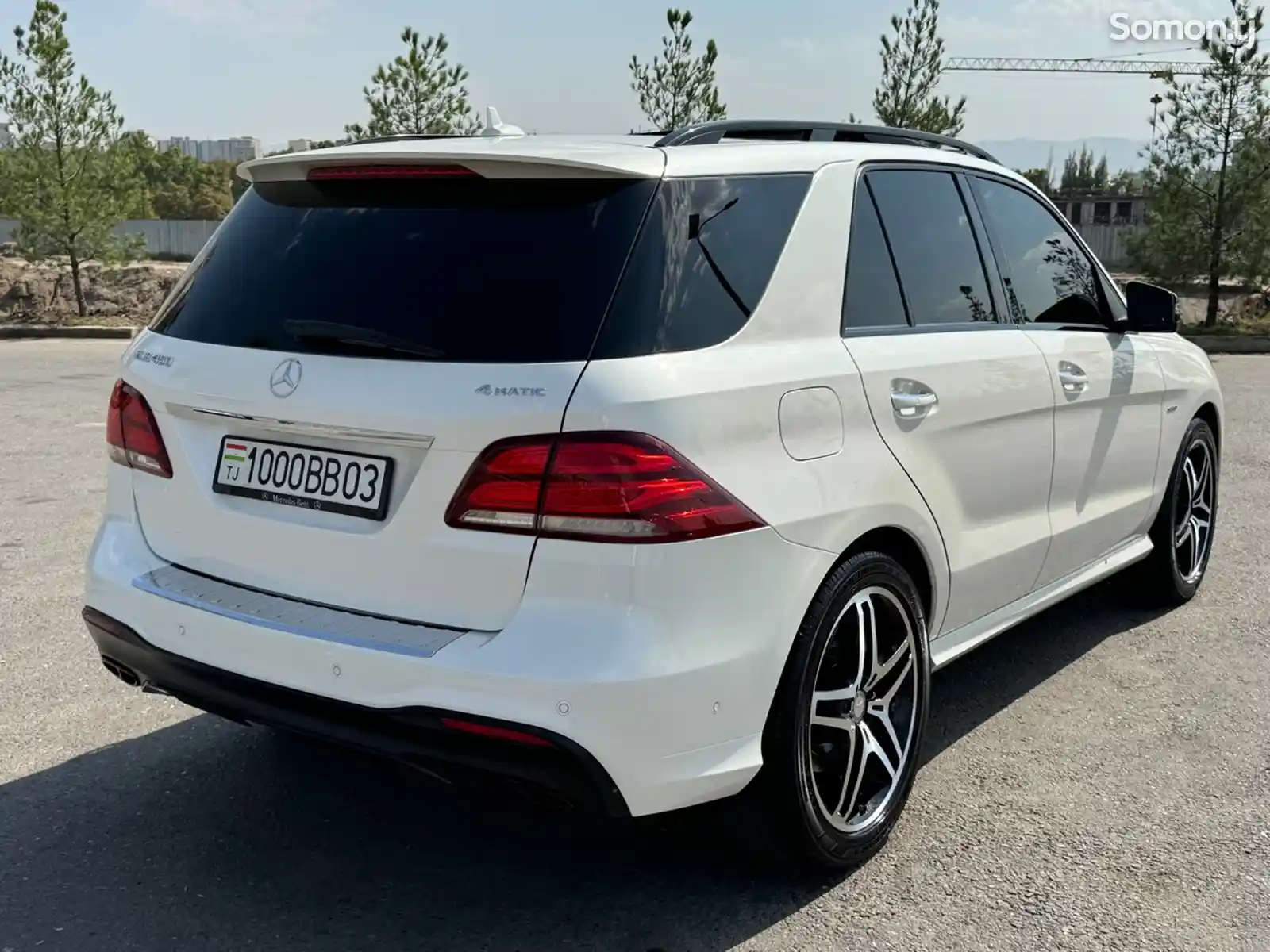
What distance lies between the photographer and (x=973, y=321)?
12.6 ft

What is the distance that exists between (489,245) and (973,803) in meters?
2.14

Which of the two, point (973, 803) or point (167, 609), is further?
point (973, 803)

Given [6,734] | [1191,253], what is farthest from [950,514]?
[1191,253]

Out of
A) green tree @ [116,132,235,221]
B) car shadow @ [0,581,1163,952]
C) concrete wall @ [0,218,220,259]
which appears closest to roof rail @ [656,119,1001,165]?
car shadow @ [0,581,1163,952]

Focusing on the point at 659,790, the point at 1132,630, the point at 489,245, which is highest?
the point at 489,245

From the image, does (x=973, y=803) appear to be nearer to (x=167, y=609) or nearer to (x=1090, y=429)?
(x=1090, y=429)

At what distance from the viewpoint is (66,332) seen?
A: 18.9 m

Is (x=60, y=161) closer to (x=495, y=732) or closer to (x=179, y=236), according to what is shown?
(x=495, y=732)

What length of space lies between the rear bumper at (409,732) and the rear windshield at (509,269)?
2.52 feet

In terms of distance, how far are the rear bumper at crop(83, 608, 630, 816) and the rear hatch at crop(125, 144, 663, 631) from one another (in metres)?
0.22


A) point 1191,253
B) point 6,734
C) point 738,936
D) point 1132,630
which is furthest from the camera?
point 1191,253

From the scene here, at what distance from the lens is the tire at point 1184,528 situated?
17.5 ft

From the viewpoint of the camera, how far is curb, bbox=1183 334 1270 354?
1870 centimetres

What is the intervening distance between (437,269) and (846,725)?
1.52 m
